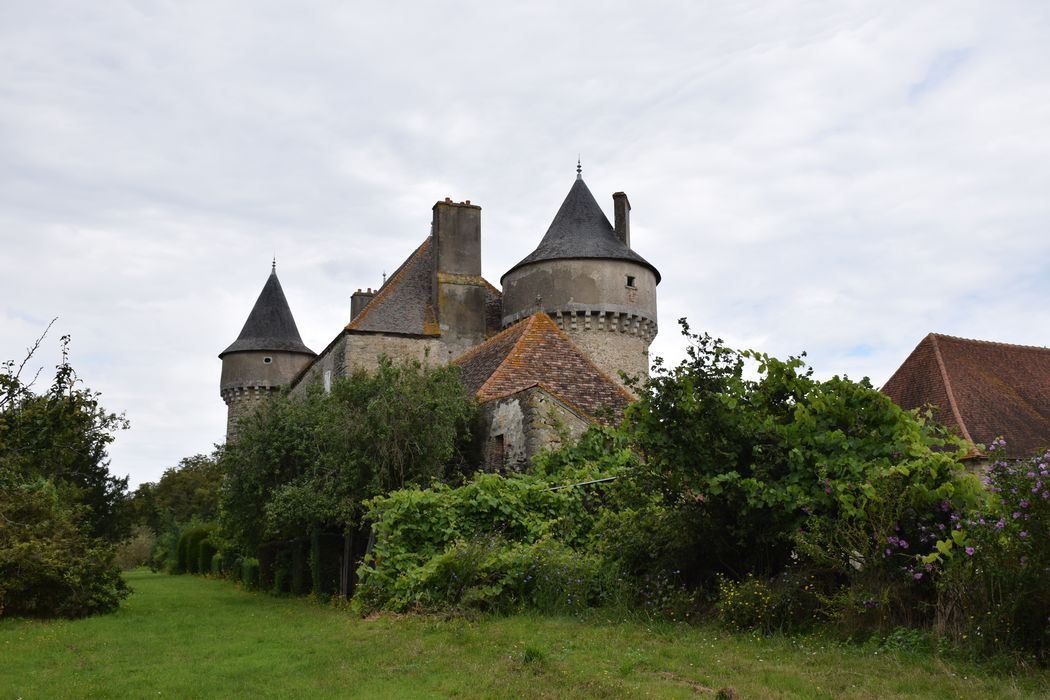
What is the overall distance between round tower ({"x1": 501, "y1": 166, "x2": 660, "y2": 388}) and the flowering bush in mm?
18260

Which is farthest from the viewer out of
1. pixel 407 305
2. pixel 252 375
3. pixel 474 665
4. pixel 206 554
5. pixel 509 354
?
pixel 252 375

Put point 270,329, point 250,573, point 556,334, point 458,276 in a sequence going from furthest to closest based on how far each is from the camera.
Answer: point 270,329
point 458,276
point 250,573
point 556,334

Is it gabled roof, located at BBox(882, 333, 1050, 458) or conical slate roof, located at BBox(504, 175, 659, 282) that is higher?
conical slate roof, located at BBox(504, 175, 659, 282)

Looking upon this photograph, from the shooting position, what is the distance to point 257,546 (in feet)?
71.8

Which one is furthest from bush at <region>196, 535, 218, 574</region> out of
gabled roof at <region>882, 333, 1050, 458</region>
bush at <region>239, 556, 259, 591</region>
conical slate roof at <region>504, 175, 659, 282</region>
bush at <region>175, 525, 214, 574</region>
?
gabled roof at <region>882, 333, 1050, 458</region>

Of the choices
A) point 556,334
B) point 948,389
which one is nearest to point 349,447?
point 556,334

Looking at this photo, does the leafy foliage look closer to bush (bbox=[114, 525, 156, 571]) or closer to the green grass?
the green grass

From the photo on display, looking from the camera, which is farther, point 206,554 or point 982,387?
point 206,554

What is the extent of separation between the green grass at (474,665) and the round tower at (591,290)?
15.2m

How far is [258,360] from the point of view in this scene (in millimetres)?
37875

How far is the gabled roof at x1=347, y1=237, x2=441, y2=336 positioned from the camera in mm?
26344

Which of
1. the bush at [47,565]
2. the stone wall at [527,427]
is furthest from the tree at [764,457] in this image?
the bush at [47,565]

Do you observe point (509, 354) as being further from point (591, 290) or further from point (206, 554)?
point (206, 554)

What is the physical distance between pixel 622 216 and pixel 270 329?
16630mm
